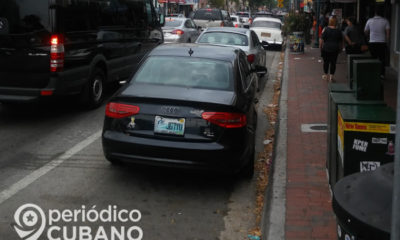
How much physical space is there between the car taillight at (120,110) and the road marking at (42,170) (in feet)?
4.18

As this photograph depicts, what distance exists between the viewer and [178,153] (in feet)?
19.3

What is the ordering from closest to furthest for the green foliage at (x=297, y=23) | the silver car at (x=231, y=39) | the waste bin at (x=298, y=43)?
1. the silver car at (x=231, y=39)
2. the waste bin at (x=298, y=43)
3. the green foliage at (x=297, y=23)

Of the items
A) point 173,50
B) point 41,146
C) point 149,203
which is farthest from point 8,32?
point 149,203

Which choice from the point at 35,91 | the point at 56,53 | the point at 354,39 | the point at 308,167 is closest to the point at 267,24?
the point at 354,39

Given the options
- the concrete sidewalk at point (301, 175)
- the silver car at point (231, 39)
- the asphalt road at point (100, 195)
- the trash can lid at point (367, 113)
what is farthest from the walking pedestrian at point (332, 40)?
the trash can lid at point (367, 113)

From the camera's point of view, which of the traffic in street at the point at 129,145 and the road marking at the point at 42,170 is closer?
the traffic in street at the point at 129,145

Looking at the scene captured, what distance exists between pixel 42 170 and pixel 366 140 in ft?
13.8

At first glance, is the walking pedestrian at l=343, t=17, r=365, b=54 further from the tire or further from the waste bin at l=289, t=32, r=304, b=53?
the waste bin at l=289, t=32, r=304, b=53

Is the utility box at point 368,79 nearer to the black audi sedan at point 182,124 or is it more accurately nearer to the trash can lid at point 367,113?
the trash can lid at point 367,113

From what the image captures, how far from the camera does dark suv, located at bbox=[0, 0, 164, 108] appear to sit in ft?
29.1

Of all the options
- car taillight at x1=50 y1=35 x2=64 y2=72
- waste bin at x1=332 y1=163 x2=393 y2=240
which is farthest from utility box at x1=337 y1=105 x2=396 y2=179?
car taillight at x1=50 y1=35 x2=64 y2=72

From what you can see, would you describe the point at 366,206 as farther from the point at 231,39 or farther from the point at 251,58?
the point at 231,39

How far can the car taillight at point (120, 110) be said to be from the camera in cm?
610

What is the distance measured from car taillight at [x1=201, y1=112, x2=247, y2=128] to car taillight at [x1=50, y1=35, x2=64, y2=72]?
3964mm
